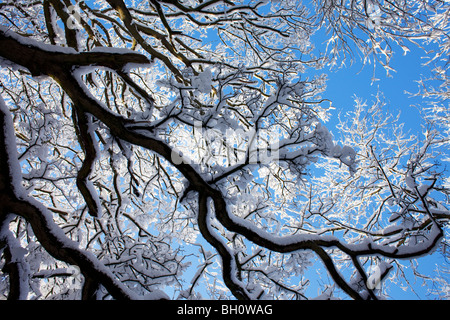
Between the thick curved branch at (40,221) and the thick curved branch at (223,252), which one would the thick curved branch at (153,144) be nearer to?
the thick curved branch at (223,252)

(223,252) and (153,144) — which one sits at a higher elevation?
(153,144)

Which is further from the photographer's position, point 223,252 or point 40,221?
point 223,252

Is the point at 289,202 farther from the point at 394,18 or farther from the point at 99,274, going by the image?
the point at 99,274

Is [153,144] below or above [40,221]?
above

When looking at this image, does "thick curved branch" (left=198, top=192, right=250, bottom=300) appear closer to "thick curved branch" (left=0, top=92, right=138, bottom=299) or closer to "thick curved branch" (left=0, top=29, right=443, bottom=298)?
"thick curved branch" (left=0, top=29, right=443, bottom=298)

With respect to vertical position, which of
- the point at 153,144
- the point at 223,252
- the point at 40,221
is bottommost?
the point at 223,252

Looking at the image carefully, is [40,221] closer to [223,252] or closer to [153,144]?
[153,144]

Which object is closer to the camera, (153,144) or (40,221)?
(40,221)

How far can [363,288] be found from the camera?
216 centimetres

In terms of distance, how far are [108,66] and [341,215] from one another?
5.34 meters

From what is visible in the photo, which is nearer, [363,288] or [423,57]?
[363,288]

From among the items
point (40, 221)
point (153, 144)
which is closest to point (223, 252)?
point (153, 144)
